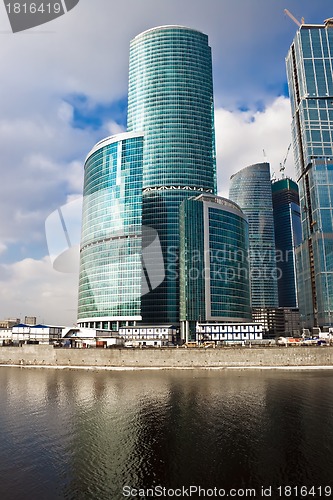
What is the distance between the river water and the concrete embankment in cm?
4191

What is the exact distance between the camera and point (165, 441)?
50.1 m

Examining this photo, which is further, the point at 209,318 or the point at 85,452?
the point at 209,318

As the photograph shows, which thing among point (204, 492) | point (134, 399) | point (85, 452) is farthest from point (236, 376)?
point (204, 492)

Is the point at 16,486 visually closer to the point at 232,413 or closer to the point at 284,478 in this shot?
the point at 284,478

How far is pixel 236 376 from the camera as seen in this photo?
113m

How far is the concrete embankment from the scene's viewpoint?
134 metres

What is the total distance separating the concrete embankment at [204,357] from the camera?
440 feet

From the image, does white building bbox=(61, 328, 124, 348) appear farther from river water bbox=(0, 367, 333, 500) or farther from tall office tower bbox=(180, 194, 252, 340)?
river water bbox=(0, 367, 333, 500)

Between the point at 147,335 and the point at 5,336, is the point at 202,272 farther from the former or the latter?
the point at 5,336

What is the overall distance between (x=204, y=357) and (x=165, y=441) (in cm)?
8652

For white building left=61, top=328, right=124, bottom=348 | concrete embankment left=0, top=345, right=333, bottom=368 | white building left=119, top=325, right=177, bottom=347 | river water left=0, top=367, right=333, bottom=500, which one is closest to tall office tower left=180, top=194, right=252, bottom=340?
white building left=119, top=325, right=177, bottom=347

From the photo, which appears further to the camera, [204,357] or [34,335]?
[34,335]

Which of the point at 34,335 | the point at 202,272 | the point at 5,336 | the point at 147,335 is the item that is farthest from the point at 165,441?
the point at 5,336

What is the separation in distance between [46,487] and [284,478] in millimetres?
25078
